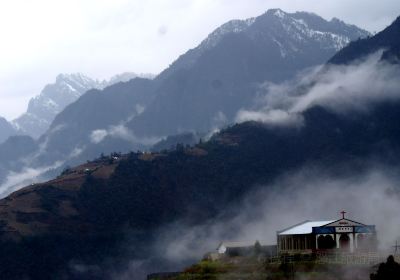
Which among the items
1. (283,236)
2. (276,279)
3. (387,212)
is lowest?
(276,279)

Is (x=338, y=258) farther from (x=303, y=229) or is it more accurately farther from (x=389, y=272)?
(x=389, y=272)

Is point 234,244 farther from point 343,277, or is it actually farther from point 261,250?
point 343,277

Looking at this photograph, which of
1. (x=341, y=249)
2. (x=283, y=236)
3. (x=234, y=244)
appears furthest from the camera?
(x=234, y=244)

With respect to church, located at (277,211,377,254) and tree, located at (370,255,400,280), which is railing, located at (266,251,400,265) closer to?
church, located at (277,211,377,254)

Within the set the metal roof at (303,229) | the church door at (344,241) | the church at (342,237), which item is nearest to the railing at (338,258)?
the church at (342,237)

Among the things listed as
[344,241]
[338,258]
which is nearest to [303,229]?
[344,241]

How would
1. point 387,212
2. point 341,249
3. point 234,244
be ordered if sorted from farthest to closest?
point 387,212 < point 234,244 < point 341,249

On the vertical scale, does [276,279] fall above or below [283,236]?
below

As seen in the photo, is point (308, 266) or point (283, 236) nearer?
point (308, 266)

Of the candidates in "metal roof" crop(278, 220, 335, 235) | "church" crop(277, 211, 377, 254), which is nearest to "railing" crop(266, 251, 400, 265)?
"church" crop(277, 211, 377, 254)

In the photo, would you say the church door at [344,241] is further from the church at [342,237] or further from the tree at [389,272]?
the tree at [389,272]

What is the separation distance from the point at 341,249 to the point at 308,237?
229 inches

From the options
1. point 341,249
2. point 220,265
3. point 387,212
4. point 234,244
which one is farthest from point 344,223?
point 387,212

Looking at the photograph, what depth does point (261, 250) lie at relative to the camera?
4850 inches
